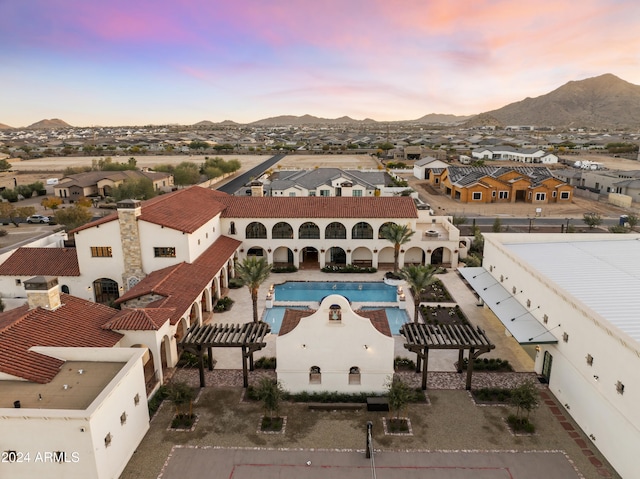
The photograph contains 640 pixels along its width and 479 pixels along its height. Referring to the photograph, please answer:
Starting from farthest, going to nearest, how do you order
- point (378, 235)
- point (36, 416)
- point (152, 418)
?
1. point (378, 235)
2. point (152, 418)
3. point (36, 416)

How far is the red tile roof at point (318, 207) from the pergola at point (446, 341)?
20.3m

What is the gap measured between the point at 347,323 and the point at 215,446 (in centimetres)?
900

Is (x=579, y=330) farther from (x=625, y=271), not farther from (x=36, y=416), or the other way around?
(x=36, y=416)

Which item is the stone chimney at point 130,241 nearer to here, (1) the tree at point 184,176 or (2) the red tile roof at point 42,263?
(2) the red tile roof at point 42,263

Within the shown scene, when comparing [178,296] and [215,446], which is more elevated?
[178,296]

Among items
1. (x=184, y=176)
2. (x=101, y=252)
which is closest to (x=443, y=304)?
(x=101, y=252)

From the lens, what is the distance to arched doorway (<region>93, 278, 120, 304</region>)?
37250 millimetres

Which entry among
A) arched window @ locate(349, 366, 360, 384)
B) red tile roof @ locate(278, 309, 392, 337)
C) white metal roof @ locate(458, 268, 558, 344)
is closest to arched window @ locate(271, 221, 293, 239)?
white metal roof @ locate(458, 268, 558, 344)

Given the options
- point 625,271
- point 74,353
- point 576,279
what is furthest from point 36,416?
point 625,271

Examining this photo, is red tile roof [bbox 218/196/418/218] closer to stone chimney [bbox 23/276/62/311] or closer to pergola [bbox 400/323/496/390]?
pergola [bbox 400/323/496/390]

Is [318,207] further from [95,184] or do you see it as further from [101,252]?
[95,184]

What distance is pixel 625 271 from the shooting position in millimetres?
29141

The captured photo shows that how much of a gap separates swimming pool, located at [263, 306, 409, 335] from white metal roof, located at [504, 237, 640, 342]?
10186mm

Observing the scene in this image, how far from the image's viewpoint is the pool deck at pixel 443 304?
97.1 ft
